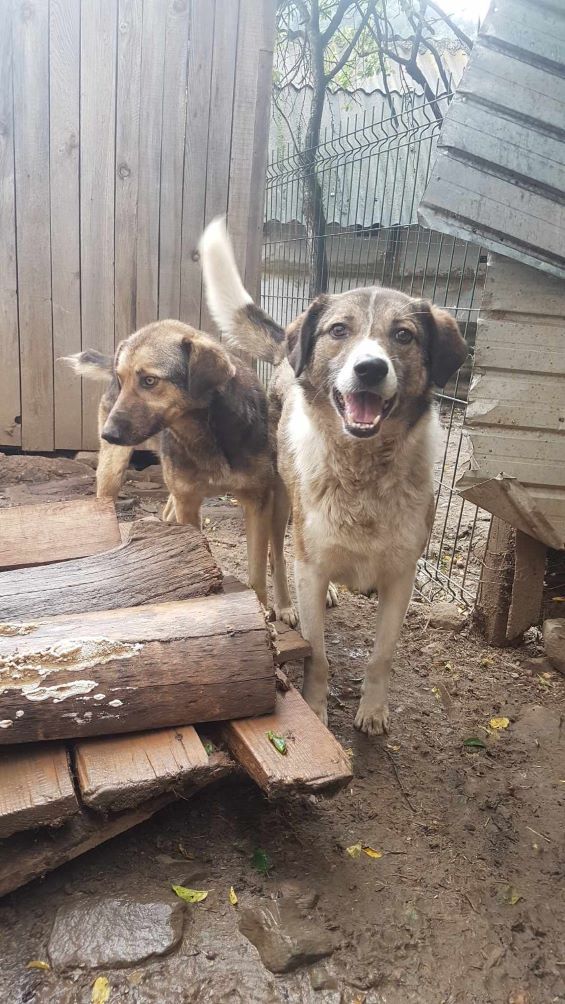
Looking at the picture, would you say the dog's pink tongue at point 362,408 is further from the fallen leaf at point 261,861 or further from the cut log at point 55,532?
the fallen leaf at point 261,861

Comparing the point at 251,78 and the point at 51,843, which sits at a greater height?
the point at 251,78

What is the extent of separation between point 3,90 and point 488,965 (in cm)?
537

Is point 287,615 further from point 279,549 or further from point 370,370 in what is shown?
point 370,370

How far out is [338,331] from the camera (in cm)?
239

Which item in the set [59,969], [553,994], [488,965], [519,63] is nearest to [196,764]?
[59,969]

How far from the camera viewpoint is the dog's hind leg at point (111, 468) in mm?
3910

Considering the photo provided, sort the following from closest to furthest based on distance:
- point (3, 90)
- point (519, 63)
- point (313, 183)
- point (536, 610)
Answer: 1. point (519, 63)
2. point (536, 610)
3. point (3, 90)
4. point (313, 183)

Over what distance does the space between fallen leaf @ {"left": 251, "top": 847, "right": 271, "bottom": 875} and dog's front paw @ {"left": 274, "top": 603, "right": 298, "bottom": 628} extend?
136 cm

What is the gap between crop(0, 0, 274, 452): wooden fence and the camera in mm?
4523

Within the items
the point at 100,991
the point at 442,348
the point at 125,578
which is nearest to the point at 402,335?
the point at 442,348

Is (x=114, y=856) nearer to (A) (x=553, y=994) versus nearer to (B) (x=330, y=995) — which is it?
(B) (x=330, y=995)

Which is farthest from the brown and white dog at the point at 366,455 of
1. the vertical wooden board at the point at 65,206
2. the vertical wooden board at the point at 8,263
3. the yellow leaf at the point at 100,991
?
the vertical wooden board at the point at 8,263

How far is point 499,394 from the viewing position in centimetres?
264

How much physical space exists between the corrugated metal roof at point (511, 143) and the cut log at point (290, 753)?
1.72 meters
